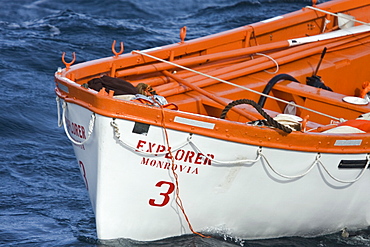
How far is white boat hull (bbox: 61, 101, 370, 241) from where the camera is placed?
5.14 meters

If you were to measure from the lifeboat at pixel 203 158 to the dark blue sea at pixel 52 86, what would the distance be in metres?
0.25

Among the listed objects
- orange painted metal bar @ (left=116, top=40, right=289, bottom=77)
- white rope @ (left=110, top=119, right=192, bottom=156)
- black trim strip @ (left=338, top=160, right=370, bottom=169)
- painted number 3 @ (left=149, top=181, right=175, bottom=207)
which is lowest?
painted number 3 @ (left=149, top=181, right=175, bottom=207)

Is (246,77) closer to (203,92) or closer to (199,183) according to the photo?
(203,92)

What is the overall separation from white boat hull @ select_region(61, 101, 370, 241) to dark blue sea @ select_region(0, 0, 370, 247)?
0.69 feet

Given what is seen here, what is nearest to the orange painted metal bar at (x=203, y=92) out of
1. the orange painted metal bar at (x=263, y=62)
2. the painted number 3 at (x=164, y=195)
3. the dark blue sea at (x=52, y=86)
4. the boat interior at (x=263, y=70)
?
the boat interior at (x=263, y=70)

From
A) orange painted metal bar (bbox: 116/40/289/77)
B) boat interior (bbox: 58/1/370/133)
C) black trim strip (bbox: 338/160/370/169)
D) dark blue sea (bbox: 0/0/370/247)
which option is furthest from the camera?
orange painted metal bar (bbox: 116/40/289/77)

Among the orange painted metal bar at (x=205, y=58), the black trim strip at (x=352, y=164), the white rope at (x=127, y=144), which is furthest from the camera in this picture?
the orange painted metal bar at (x=205, y=58)

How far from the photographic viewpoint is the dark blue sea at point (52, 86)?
6.33 m

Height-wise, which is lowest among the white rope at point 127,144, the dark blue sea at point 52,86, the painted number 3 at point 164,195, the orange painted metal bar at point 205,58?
the dark blue sea at point 52,86

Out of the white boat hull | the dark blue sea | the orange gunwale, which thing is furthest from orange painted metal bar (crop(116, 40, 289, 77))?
the dark blue sea

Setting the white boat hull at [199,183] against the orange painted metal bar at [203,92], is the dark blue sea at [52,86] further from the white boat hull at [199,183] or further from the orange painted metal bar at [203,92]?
the orange painted metal bar at [203,92]

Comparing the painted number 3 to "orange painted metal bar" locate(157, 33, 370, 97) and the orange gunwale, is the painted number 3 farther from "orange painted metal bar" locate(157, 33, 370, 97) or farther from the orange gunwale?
"orange painted metal bar" locate(157, 33, 370, 97)

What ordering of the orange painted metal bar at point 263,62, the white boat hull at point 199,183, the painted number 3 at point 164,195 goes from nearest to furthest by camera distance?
the white boat hull at point 199,183
the painted number 3 at point 164,195
the orange painted metal bar at point 263,62

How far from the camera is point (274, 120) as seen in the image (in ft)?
17.1
